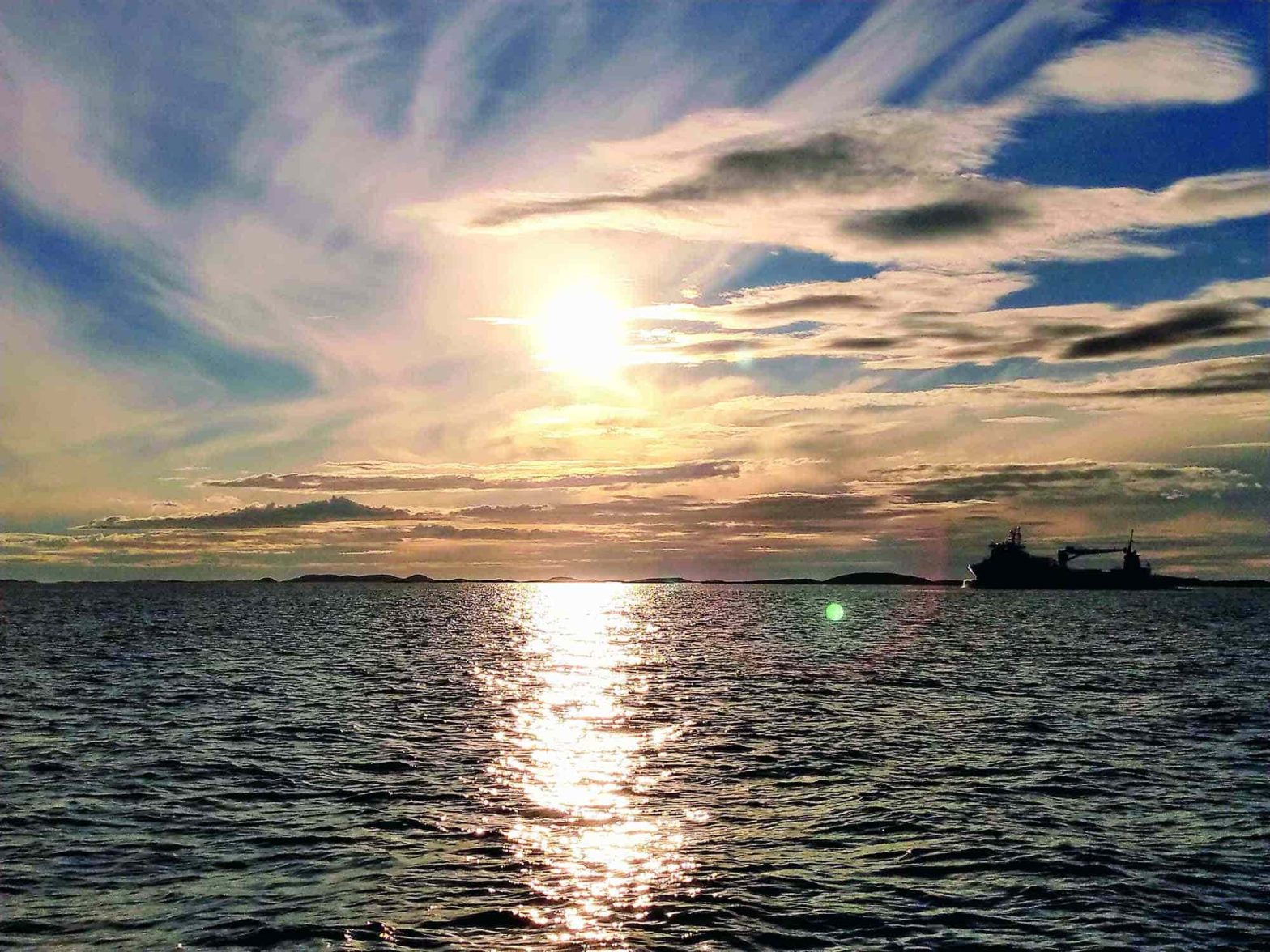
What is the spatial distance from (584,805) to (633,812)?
1.62 metres

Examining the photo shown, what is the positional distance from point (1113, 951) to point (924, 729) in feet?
77.7

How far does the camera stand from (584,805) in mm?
27781

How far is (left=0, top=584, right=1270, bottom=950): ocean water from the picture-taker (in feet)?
61.9

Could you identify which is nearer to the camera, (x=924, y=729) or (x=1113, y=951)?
(x=1113, y=951)

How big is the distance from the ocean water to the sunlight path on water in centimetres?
13

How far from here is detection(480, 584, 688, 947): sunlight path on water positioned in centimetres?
1964

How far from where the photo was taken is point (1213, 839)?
973 inches

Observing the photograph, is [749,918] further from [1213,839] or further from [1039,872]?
[1213,839]

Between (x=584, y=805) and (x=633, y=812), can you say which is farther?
(x=584, y=805)

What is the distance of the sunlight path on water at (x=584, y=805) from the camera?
64.4 ft

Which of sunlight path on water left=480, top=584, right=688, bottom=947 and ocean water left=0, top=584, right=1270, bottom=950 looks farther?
sunlight path on water left=480, top=584, right=688, bottom=947

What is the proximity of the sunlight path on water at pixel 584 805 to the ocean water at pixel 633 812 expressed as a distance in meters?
0.13

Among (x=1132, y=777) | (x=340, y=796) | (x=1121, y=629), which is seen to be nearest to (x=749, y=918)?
(x=340, y=796)

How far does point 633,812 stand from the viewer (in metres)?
26.9
